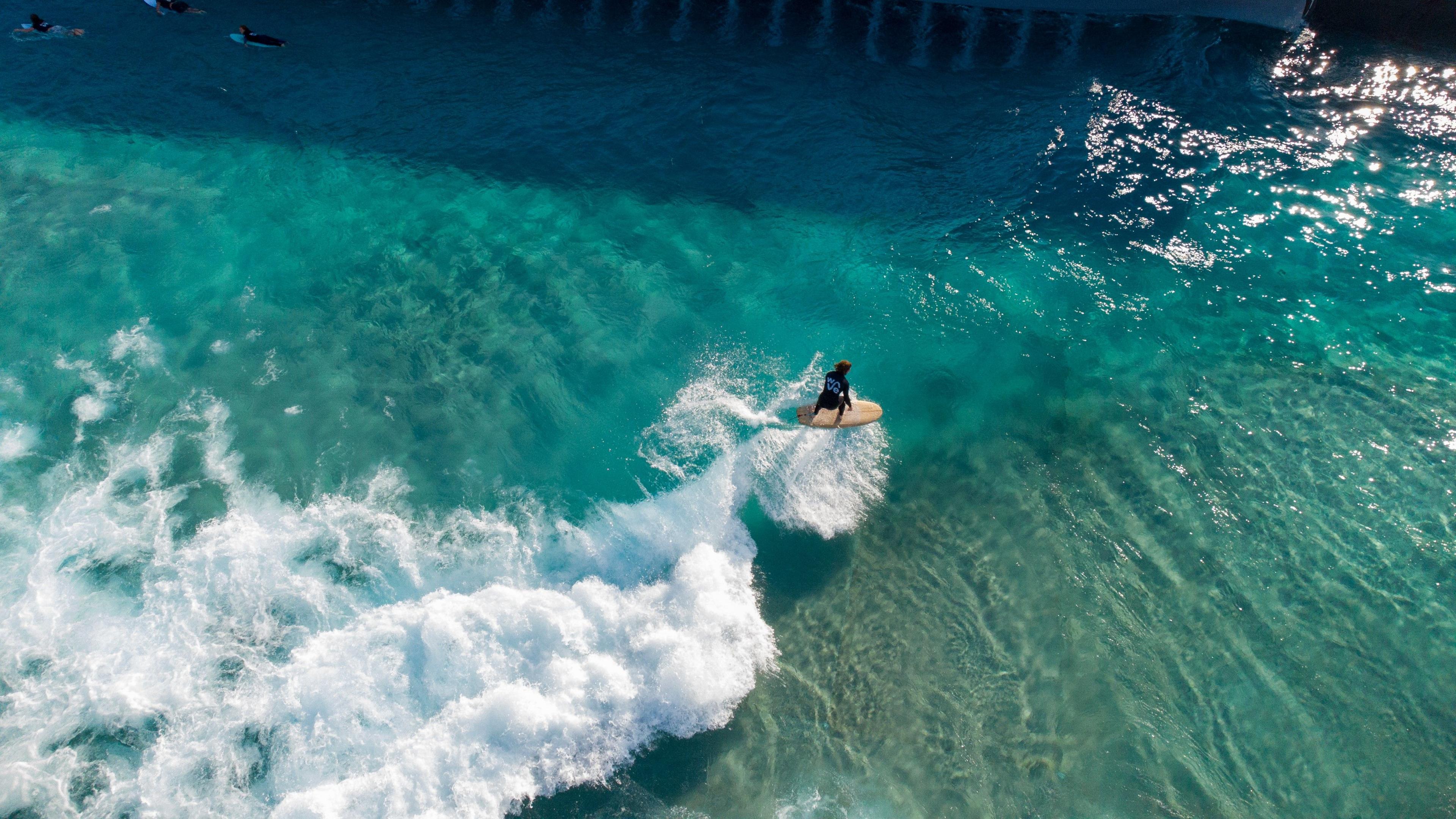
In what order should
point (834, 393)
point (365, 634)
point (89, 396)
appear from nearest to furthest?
point (365, 634) → point (834, 393) → point (89, 396)

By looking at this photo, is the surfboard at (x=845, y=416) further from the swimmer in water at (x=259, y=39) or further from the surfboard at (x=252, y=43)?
the surfboard at (x=252, y=43)

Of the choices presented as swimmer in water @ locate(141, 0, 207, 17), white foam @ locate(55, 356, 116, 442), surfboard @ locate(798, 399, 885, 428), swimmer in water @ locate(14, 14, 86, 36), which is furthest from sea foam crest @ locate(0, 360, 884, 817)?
swimmer in water @ locate(14, 14, 86, 36)

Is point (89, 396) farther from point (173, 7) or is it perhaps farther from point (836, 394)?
point (173, 7)

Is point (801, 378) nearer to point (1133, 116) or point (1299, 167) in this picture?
point (1133, 116)

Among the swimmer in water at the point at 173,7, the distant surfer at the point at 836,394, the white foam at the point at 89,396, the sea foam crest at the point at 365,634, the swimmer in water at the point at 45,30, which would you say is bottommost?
the sea foam crest at the point at 365,634

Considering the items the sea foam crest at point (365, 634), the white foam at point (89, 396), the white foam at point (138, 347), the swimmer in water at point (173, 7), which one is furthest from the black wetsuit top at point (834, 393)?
the swimmer in water at point (173, 7)

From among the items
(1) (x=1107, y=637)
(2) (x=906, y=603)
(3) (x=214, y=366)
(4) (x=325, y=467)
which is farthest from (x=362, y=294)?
(1) (x=1107, y=637)

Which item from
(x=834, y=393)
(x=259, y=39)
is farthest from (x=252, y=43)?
(x=834, y=393)
